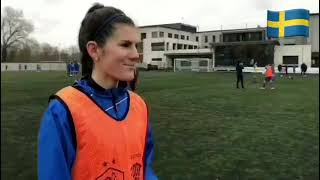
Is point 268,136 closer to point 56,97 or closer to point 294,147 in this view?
point 294,147

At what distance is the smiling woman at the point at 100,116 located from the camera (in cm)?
180

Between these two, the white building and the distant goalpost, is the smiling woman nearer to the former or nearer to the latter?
the white building

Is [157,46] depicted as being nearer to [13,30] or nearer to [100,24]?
[13,30]

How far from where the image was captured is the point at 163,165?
22.7 ft

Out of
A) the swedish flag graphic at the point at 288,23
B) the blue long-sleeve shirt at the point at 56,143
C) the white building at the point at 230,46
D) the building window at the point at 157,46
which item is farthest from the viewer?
the building window at the point at 157,46

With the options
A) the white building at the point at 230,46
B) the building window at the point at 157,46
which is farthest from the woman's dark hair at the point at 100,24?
the building window at the point at 157,46

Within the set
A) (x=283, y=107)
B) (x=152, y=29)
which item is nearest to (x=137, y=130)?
(x=283, y=107)

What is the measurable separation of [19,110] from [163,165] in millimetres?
8676

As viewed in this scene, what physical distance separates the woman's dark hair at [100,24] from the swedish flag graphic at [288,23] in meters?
62.2

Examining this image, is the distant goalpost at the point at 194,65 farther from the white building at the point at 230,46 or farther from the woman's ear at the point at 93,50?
the woman's ear at the point at 93,50

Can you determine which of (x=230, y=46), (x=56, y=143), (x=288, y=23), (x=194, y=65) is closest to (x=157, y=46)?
→ (x=230, y=46)

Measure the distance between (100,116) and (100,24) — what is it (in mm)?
410

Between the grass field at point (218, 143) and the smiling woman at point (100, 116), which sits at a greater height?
the smiling woman at point (100, 116)

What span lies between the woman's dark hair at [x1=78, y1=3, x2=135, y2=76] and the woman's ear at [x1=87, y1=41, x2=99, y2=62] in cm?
2
